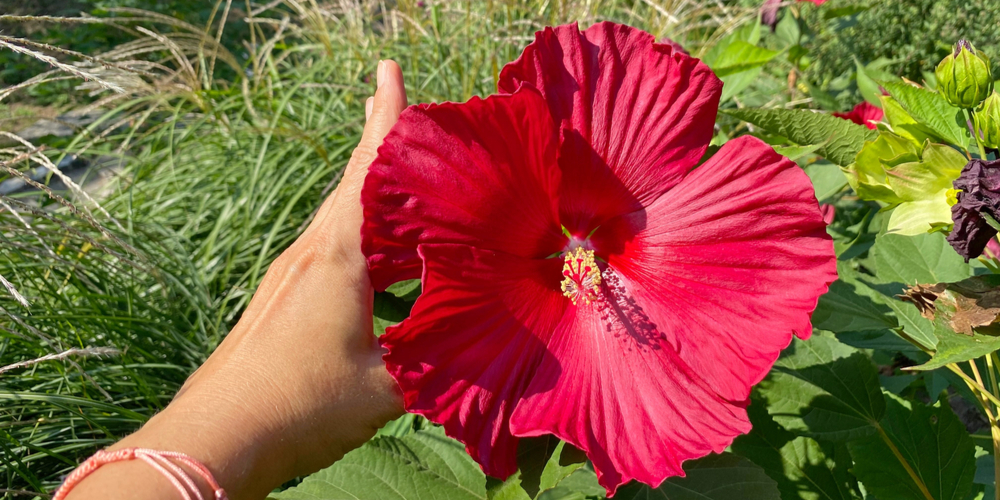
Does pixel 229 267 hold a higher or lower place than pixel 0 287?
lower

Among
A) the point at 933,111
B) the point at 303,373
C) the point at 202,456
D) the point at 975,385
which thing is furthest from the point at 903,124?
the point at 202,456

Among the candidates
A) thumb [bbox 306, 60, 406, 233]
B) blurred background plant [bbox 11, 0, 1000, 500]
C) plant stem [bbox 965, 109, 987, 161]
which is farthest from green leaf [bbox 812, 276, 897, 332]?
thumb [bbox 306, 60, 406, 233]

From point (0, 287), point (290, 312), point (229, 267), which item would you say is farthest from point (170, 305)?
point (290, 312)

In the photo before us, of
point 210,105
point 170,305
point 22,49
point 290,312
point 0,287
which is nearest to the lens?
point 290,312

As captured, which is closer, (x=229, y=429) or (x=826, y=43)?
(x=229, y=429)

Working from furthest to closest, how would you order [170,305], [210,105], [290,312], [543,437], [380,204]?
1. [210,105]
2. [170,305]
3. [290,312]
4. [543,437]
5. [380,204]

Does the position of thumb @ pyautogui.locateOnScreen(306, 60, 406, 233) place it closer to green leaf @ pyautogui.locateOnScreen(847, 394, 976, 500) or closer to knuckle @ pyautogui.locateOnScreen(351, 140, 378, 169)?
knuckle @ pyautogui.locateOnScreen(351, 140, 378, 169)

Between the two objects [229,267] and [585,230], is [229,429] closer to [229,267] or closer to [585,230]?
[585,230]
